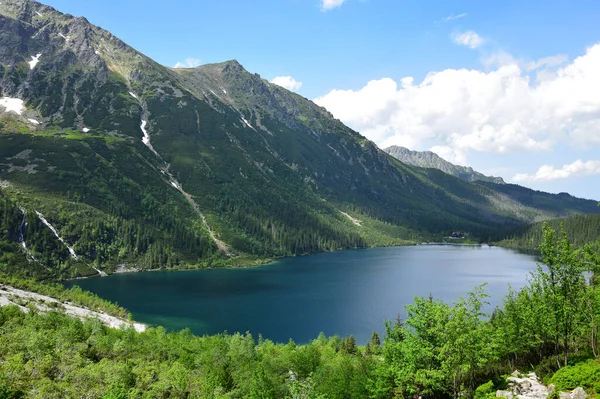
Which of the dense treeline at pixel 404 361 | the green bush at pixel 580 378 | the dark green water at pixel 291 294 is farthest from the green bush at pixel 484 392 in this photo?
the dark green water at pixel 291 294

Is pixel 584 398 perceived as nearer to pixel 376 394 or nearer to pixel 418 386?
pixel 418 386

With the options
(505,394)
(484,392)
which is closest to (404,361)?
(484,392)

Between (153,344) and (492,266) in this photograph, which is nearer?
(153,344)

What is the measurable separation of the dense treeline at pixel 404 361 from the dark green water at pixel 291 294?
1760 inches

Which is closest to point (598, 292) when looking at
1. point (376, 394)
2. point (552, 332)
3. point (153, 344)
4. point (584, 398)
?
point (552, 332)

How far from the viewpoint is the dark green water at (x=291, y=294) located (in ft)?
329

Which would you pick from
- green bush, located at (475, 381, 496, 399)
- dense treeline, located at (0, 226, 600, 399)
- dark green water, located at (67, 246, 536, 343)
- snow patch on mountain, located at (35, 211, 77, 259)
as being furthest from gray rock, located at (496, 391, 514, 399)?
snow patch on mountain, located at (35, 211, 77, 259)

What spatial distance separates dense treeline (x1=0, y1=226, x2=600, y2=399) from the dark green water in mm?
44708

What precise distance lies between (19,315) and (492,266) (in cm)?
19964

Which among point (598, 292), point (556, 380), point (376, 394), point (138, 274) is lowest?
point (138, 274)

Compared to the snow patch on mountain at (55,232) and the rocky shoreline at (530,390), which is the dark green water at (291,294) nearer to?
the snow patch on mountain at (55,232)

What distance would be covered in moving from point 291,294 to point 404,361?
103 metres

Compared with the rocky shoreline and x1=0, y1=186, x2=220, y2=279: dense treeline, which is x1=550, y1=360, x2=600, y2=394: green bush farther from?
x1=0, y1=186, x2=220, y2=279: dense treeline

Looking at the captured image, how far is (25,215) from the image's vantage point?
17050cm
